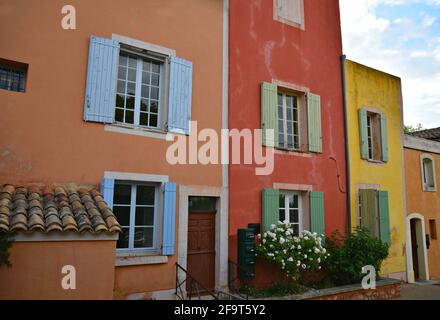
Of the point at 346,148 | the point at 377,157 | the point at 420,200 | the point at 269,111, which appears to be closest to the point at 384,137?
the point at 377,157

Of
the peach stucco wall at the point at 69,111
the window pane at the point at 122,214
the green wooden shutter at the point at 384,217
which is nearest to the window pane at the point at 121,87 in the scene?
the peach stucco wall at the point at 69,111

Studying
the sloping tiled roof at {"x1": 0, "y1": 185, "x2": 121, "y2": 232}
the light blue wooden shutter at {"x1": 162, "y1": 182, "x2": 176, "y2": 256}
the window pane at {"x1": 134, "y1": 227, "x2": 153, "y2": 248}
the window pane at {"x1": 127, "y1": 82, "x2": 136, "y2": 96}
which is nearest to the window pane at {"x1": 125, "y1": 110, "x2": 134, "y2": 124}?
the window pane at {"x1": 127, "y1": 82, "x2": 136, "y2": 96}

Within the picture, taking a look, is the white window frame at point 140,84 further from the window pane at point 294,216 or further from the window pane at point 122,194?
the window pane at point 294,216

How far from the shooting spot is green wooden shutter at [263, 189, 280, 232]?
7504 mm

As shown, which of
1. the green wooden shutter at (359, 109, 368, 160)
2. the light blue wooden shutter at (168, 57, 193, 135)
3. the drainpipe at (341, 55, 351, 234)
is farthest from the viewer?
the green wooden shutter at (359, 109, 368, 160)

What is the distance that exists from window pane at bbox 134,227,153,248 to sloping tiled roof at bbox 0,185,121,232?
1145 millimetres

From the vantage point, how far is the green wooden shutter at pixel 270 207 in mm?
7504

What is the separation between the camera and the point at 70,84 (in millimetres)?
5770

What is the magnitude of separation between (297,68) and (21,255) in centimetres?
736

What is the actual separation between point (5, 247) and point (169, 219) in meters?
2.80

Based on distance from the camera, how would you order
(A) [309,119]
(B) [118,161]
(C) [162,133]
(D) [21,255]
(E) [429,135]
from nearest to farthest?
(D) [21,255] → (B) [118,161] → (C) [162,133] → (A) [309,119] → (E) [429,135]

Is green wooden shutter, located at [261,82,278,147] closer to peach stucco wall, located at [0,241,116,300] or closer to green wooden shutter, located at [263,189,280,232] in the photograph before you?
green wooden shutter, located at [263,189,280,232]

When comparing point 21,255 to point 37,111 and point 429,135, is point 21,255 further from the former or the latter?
point 429,135

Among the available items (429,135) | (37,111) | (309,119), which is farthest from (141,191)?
(429,135)
